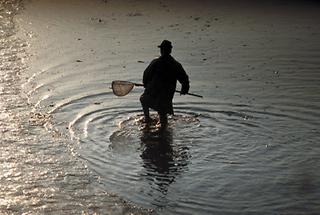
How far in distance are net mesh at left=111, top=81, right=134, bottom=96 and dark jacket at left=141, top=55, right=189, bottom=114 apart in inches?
32.8

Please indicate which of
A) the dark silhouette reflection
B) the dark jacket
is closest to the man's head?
the dark jacket

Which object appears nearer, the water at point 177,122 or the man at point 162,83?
the water at point 177,122

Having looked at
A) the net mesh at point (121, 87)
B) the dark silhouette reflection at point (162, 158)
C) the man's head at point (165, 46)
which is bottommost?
the dark silhouette reflection at point (162, 158)

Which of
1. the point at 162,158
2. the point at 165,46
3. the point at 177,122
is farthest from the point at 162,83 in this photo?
the point at 162,158

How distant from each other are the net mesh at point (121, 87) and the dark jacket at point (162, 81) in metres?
0.83

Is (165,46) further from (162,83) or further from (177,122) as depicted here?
(177,122)

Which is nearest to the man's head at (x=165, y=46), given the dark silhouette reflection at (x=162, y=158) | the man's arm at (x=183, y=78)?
the man's arm at (x=183, y=78)

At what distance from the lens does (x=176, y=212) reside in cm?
800

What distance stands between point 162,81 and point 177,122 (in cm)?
88

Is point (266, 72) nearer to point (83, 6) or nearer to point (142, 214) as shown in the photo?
point (142, 214)

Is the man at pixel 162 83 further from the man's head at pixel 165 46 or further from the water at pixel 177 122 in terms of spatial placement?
the water at pixel 177 122

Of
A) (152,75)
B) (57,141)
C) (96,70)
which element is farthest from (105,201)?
(96,70)

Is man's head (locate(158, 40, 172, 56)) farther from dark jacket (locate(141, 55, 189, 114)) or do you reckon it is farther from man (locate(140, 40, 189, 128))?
dark jacket (locate(141, 55, 189, 114))

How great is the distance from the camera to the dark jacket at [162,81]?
10781 millimetres
